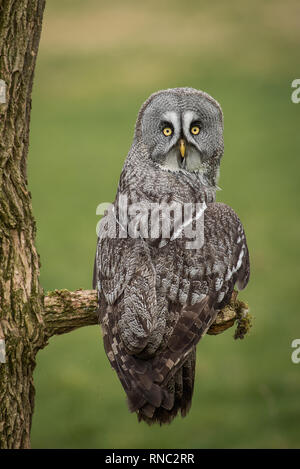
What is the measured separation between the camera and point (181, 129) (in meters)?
4.53

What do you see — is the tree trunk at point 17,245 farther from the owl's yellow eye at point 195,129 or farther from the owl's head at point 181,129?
the owl's yellow eye at point 195,129

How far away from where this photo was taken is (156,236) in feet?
13.4

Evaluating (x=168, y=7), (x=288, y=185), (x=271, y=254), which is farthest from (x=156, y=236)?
(x=168, y=7)

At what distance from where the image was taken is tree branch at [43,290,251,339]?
3854mm

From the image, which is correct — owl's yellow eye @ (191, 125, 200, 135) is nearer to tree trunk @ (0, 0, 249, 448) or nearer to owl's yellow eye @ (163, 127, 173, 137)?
owl's yellow eye @ (163, 127, 173, 137)

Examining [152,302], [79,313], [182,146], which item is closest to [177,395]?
[152,302]

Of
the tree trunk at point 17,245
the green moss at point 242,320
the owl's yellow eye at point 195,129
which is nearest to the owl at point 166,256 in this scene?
the owl's yellow eye at point 195,129

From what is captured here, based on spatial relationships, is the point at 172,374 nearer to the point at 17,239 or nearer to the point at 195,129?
the point at 17,239

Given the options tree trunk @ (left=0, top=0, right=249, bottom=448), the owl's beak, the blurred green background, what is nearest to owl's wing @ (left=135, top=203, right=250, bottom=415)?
the owl's beak

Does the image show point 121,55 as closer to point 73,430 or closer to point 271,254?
point 271,254

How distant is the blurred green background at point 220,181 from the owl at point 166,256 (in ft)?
9.27

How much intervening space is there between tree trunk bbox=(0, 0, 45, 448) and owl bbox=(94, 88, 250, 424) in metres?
0.46

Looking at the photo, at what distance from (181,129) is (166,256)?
0.91 metres

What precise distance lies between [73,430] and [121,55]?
468 inches
